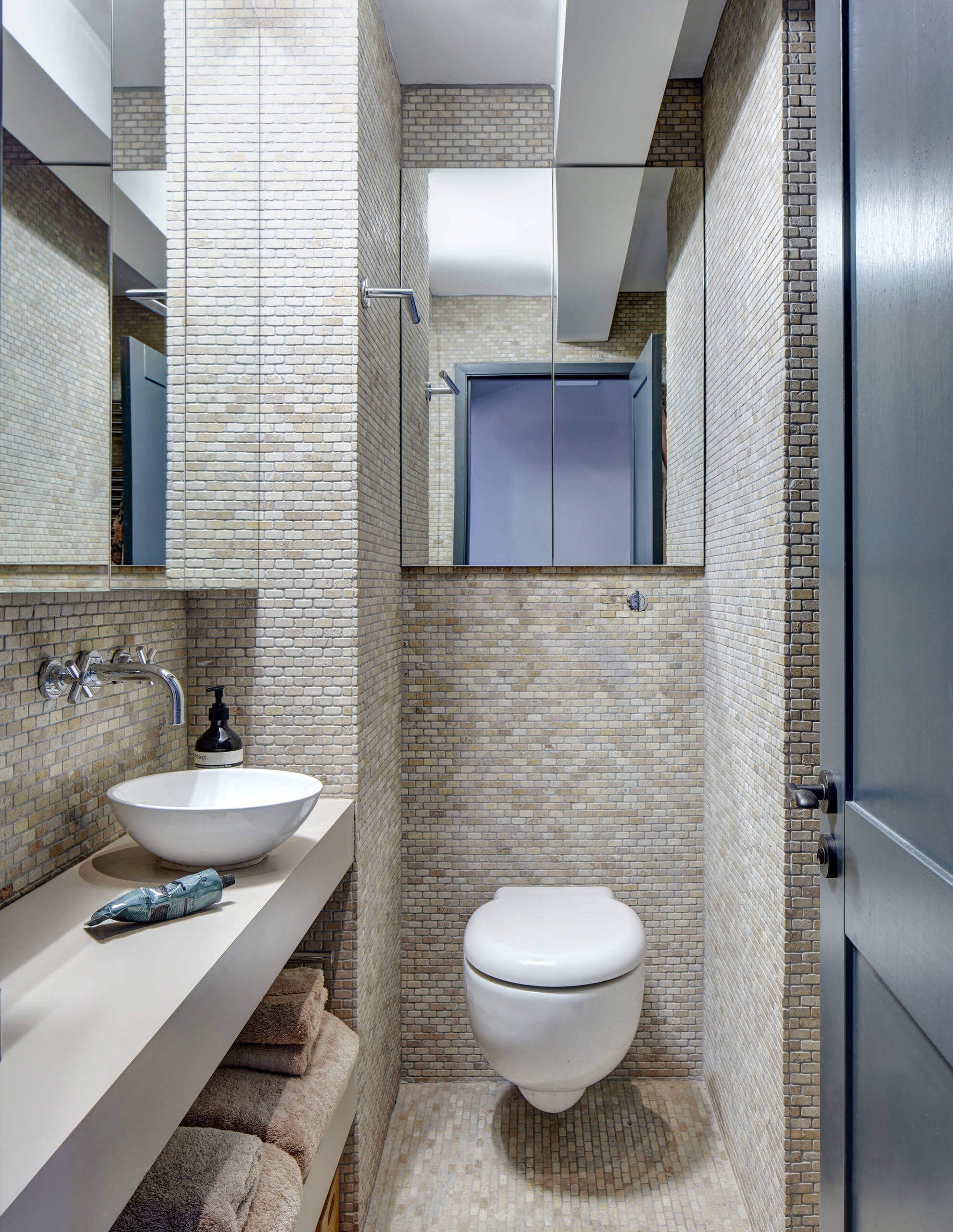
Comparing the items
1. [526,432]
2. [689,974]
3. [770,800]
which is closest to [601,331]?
[526,432]

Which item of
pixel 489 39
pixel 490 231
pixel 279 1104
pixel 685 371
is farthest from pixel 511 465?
pixel 279 1104

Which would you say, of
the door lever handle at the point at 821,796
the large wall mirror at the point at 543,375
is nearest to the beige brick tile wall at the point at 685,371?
the large wall mirror at the point at 543,375

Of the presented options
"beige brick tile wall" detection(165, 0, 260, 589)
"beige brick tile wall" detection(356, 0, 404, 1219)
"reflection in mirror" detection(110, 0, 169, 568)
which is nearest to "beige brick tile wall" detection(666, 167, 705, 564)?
"beige brick tile wall" detection(356, 0, 404, 1219)

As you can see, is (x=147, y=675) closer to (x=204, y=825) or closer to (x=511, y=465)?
(x=204, y=825)

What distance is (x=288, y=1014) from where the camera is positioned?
1377mm

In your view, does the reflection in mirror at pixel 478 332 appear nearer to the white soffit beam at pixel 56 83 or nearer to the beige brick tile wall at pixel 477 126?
the beige brick tile wall at pixel 477 126

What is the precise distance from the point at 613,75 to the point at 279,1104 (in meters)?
2.09

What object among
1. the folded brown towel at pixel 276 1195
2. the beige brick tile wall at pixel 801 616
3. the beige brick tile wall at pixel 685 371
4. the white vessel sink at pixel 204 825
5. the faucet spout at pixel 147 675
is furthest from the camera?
the beige brick tile wall at pixel 685 371

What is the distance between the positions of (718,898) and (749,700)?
2.02 ft

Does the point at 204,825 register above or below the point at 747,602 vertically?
below

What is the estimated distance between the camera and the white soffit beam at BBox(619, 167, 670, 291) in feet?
7.40

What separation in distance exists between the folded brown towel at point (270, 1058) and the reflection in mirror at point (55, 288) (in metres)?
0.83

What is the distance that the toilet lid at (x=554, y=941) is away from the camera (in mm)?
1727

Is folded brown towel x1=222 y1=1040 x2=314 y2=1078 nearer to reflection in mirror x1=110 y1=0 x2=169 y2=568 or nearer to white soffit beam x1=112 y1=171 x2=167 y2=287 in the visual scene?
reflection in mirror x1=110 y1=0 x2=169 y2=568
